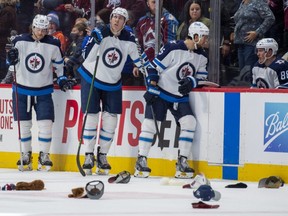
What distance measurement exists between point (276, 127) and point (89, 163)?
85.8 inches

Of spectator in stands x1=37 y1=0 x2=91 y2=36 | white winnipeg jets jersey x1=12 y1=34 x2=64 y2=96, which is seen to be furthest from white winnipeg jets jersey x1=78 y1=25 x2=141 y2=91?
spectator in stands x1=37 y1=0 x2=91 y2=36

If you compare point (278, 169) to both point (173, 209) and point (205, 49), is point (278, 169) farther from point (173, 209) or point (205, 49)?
point (173, 209)

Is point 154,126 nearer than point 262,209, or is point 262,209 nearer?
point 262,209

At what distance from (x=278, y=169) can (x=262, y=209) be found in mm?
2809

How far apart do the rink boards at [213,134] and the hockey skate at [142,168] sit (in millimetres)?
253

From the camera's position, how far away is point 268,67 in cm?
1298

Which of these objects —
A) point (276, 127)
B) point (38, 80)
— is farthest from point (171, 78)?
point (38, 80)

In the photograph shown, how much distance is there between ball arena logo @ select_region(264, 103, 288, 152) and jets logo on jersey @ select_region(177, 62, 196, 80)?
43.0 inches

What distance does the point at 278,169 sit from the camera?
1212 centimetres

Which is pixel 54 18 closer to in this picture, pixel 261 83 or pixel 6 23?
pixel 6 23

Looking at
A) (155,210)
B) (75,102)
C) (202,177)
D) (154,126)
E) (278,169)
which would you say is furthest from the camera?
(75,102)

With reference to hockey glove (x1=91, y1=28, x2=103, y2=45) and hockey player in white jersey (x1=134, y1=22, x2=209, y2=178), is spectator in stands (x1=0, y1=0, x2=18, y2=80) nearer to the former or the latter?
hockey glove (x1=91, y1=28, x2=103, y2=45)

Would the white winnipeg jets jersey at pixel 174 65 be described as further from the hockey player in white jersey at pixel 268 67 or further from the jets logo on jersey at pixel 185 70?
the hockey player in white jersey at pixel 268 67

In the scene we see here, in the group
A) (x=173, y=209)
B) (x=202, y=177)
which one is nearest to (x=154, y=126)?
(x=202, y=177)
